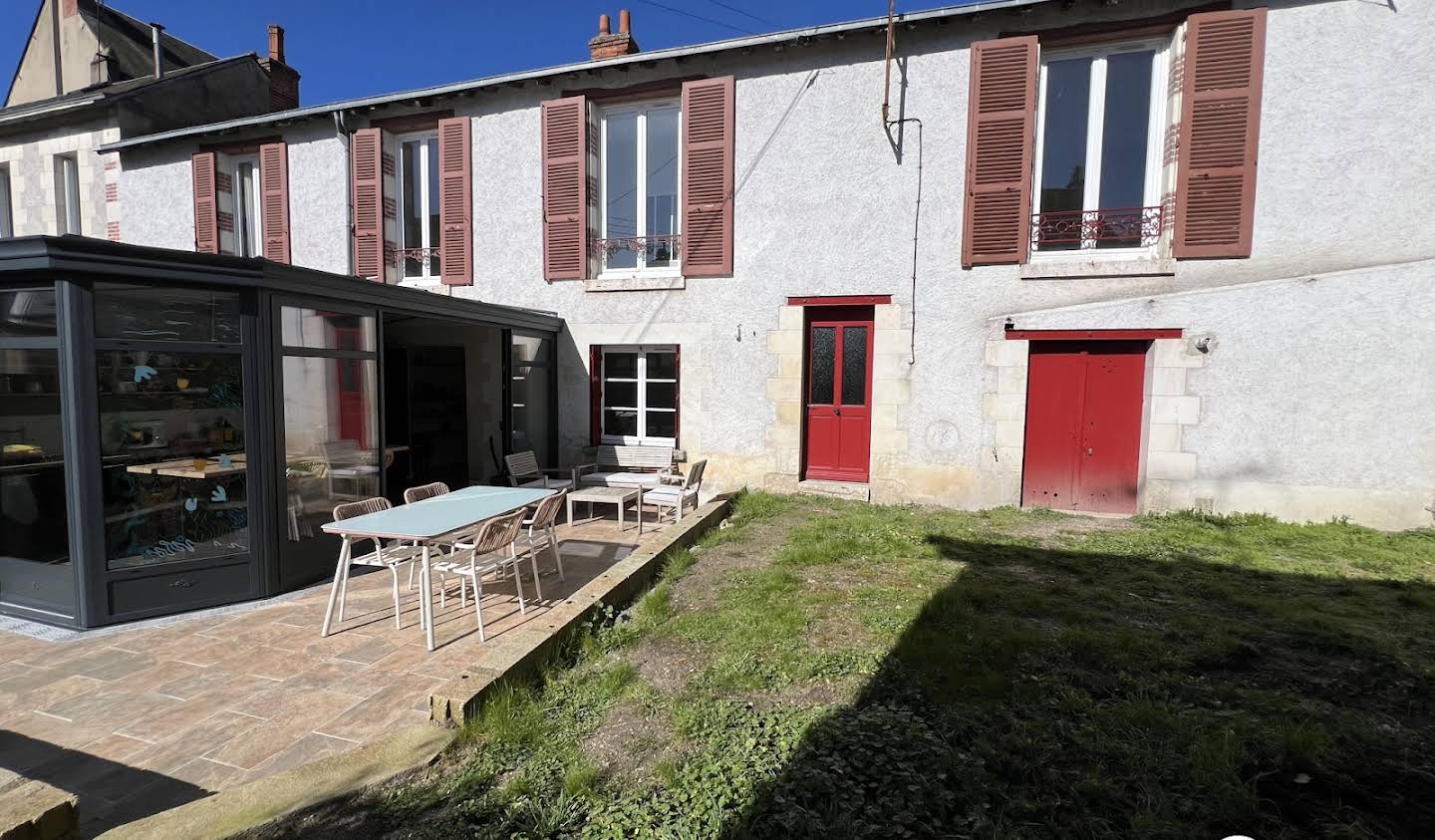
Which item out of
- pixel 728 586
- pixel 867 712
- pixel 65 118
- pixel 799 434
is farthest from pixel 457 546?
pixel 65 118

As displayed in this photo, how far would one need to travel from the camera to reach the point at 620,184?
8188 mm

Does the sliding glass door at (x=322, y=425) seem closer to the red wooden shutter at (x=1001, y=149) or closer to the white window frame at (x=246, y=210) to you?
the red wooden shutter at (x=1001, y=149)

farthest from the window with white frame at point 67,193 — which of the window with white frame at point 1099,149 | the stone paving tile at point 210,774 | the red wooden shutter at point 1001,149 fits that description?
the window with white frame at point 1099,149

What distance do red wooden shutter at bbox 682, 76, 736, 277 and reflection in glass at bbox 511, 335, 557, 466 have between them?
83.8 inches

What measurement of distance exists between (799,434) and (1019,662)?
14.8 feet

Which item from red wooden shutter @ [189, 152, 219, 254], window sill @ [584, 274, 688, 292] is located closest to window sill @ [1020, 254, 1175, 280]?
window sill @ [584, 274, 688, 292]

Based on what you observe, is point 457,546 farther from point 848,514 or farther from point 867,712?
point 848,514

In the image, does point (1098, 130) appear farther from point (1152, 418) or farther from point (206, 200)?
point (206, 200)

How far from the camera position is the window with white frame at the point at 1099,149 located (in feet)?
21.7

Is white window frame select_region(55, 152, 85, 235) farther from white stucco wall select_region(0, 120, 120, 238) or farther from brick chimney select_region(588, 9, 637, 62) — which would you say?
brick chimney select_region(588, 9, 637, 62)

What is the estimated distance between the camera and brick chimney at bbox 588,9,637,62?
8.16m

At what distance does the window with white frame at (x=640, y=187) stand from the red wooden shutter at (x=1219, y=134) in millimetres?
5384

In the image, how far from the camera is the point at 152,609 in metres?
4.01

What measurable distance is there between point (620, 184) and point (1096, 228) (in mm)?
5605
